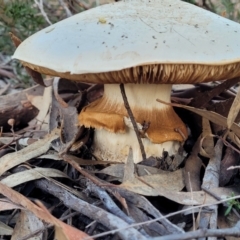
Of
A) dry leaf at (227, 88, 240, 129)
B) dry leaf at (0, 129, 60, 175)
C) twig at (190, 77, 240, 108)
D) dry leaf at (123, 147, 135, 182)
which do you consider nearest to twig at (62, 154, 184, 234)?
dry leaf at (123, 147, 135, 182)

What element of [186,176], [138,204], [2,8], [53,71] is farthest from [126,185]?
[2,8]

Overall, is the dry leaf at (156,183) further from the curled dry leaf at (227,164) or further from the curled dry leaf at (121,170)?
the curled dry leaf at (227,164)

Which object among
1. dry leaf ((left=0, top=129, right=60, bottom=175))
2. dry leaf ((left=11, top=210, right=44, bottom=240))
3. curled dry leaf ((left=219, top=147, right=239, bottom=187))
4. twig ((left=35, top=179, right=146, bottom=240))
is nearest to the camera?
twig ((left=35, top=179, right=146, bottom=240))

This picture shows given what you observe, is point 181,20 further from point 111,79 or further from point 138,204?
point 138,204

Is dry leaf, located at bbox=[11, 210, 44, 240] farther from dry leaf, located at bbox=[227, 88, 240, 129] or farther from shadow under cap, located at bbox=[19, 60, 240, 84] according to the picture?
dry leaf, located at bbox=[227, 88, 240, 129]

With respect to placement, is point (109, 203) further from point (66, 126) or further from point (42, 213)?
point (66, 126)

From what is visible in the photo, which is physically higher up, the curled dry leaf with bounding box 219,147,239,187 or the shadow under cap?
the shadow under cap

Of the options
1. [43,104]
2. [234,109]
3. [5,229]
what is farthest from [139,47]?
[43,104]
